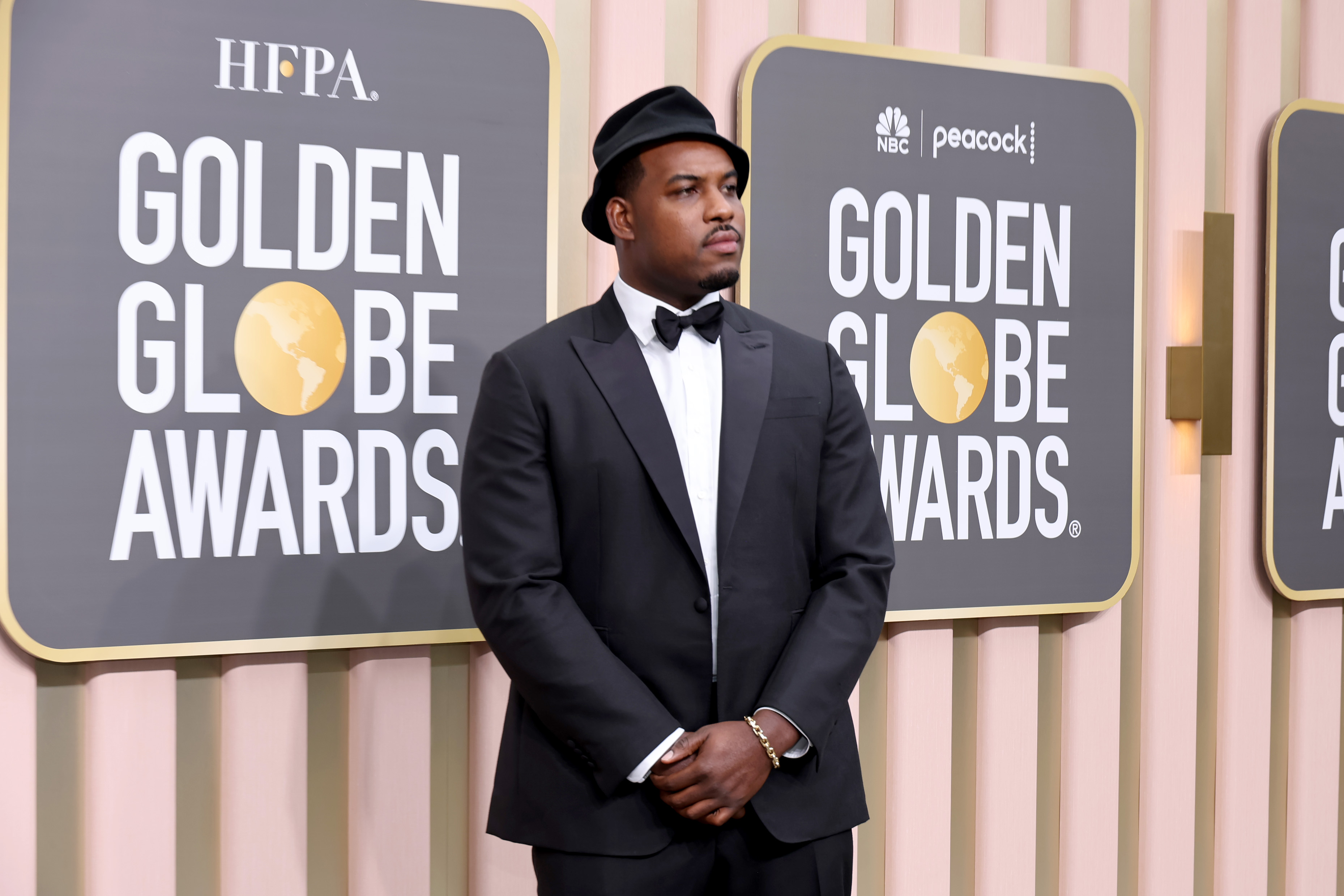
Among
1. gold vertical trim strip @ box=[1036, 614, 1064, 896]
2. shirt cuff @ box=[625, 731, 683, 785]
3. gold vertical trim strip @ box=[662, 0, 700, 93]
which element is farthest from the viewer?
gold vertical trim strip @ box=[1036, 614, 1064, 896]

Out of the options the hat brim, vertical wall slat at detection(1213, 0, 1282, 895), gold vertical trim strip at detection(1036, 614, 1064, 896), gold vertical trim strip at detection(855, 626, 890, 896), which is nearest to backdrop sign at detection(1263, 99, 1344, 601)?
vertical wall slat at detection(1213, 0, 1282, 895)

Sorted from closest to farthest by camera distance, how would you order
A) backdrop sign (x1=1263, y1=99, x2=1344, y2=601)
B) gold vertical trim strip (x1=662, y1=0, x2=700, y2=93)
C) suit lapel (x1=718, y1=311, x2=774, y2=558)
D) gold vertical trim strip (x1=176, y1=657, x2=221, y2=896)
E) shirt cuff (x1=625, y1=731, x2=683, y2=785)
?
shirt cuff (x1=625, y1=731, x2=683, y2=785), suit lapel (x1=718, y1=311, x2=774, y2=558), gold vertical trim strip (x1=176, y1=657, x2=221, y2=896), gold vertical trim strip (x1=662, y1=0, x2=700, y2=93), backdrop sign (x1=1263, y1=99, x2=1344, y2=601)

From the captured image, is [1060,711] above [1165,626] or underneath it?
underneath

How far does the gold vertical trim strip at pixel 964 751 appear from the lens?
251cm

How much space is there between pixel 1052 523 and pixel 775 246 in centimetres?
85

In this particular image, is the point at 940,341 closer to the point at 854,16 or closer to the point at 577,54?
the point at 854,16

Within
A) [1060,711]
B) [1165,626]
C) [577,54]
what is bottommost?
[1060,711]

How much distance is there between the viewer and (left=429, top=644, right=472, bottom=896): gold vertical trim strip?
2141 mm

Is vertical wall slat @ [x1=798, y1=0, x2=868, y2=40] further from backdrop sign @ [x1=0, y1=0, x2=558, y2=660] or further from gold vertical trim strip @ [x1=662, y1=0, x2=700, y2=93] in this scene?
backdrop sign @ [x1=0, y1=0, x2=558, y2=660]

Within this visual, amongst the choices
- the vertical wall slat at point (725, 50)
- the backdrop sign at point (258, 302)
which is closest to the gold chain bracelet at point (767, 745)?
the backdrop sign at point (258, 302)

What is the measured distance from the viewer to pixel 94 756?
1.95 metres

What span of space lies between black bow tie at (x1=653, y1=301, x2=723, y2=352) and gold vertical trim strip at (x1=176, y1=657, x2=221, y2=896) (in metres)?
1.04

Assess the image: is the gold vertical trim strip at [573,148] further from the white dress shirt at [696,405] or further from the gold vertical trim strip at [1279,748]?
the gold vertical trim strip at [1279,748]

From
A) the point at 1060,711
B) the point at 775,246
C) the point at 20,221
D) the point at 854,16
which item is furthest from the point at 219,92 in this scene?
the point at 1060,711
